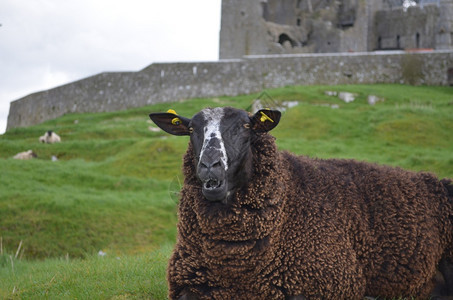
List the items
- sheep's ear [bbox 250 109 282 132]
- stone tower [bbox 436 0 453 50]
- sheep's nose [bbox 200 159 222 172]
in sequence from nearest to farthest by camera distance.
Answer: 1. sheep's nose [bbox 200 159 222 172]
2. sheep's ear [bbox 250 109 282 132]
3. stone tower [bbox 436 0 453 50]

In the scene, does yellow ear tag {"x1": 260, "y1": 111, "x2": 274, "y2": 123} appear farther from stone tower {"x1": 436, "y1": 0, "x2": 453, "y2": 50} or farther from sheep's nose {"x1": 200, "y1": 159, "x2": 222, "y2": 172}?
stone tower {"x1": 436, "y1": 0, "x2": 453, "y2": 50}

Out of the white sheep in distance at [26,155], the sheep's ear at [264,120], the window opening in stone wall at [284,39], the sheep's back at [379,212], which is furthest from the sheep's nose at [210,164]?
the window opening in stone wall at [284,39]

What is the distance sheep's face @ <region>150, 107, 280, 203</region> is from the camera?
160 inches

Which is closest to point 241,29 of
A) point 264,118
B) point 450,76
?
point 450,76

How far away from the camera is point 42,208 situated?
1327cm

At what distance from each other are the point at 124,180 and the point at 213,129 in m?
12.7

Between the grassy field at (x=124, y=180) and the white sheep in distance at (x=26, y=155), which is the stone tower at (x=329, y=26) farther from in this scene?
the white sheep in distance at (x=26, y=155)

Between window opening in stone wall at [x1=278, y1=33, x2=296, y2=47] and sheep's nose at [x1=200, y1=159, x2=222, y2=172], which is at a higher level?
window opening in stone wall at [x1=278, y1=33, x2=296, y2=47]

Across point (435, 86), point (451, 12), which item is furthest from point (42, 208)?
point (451, 12)

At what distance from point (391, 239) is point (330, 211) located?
29.4 inches

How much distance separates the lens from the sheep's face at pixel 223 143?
160 inches

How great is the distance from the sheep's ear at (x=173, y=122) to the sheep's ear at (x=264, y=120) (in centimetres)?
59

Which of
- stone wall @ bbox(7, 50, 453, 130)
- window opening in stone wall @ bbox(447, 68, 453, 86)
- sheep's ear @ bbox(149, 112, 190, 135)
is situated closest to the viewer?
sheep's ear @ bbox(149, 112, 190, 135)

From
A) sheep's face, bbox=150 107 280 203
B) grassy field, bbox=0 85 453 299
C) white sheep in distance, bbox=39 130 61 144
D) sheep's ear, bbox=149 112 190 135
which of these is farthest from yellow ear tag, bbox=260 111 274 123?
white sheep in distance, bbox=39 130 61 144
